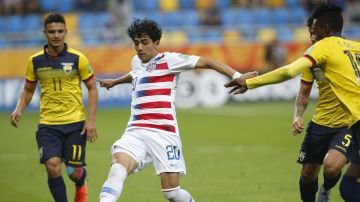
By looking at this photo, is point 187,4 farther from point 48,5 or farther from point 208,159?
point 208,159

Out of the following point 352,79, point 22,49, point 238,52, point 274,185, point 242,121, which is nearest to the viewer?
point 352,79

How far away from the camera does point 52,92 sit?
366 inches

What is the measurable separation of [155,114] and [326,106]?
190 cm

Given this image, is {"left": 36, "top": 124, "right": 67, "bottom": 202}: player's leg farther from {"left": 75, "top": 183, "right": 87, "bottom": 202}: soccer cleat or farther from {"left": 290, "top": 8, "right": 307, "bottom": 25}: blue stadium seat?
{"left": 290, "top": 8, "right": 307, "bottom": 25}: blue stadium seat

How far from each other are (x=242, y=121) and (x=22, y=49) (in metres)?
7.06

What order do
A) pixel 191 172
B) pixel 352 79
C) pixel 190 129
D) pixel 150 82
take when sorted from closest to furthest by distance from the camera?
pixel 352 79, pixel 150 82, pixel 191 172, pixel 190 129

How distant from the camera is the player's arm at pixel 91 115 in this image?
30.0ft

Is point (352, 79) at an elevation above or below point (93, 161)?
above

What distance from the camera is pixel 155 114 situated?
822 centimetres

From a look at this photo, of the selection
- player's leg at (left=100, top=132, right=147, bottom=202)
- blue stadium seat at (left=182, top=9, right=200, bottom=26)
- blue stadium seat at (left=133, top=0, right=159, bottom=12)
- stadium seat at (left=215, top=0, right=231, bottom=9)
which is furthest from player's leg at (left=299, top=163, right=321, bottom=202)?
stadium seat at (left=215, top=0, right=231, bottom=9)

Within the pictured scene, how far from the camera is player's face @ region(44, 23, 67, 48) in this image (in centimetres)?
922

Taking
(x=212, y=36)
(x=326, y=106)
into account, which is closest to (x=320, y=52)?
(x=326, y=106)

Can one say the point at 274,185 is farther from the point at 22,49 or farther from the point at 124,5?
the point at 124,5

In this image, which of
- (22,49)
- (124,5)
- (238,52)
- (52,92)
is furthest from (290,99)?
(52,92)
